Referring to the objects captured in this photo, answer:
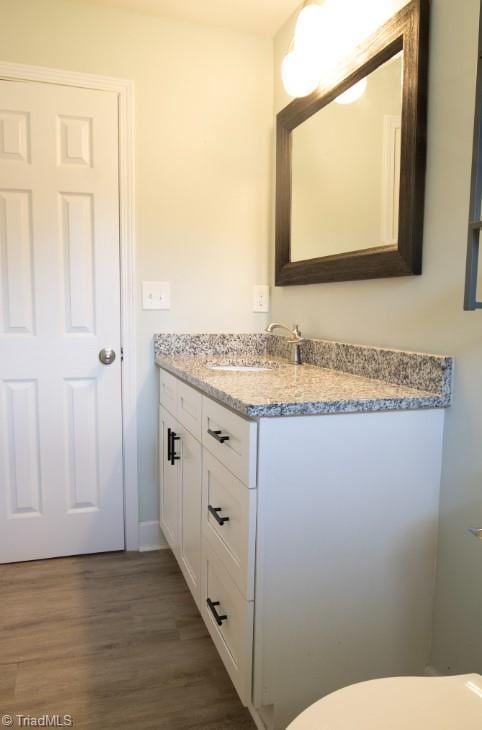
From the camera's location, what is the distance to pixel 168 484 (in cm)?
213

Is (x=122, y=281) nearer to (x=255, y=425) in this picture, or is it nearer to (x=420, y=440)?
(x=255, y=425)

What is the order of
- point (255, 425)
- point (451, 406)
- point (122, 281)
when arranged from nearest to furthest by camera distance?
1. point (255, 425)
2. point (451, 406)
3. point (122, 281)

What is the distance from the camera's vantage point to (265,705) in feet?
4.13

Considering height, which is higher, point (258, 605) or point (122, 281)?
point (122, 281)

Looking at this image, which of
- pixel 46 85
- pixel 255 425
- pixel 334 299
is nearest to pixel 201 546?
pixel 255 425

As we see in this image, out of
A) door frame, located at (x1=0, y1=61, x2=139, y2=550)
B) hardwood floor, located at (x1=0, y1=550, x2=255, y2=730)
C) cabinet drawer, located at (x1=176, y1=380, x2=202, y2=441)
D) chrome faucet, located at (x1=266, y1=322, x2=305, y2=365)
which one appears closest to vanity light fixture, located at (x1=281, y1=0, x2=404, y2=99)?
door frame, located at (x1=0, y1=61, x2=139, y2=550)

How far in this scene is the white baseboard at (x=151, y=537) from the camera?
2357 mm

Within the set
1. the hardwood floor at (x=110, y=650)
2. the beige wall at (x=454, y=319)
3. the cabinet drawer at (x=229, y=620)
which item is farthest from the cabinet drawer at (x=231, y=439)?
the hardwood floor at (x=110, y=650)

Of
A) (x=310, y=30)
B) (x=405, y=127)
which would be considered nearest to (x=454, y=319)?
(x=405, y=127)

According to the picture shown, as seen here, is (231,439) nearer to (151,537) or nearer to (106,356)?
(106,356)

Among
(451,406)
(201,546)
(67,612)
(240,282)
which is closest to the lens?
(451,406)

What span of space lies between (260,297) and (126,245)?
64 cm

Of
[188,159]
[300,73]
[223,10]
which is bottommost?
[188,159]

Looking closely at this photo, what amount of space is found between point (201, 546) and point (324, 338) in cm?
86
